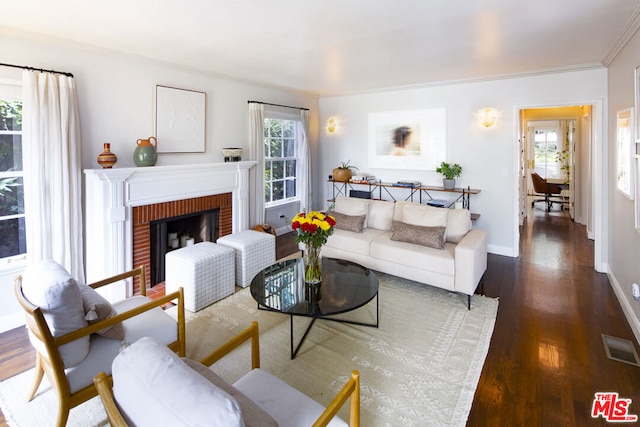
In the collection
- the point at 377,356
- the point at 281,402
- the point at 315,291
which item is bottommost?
the point at 377,356

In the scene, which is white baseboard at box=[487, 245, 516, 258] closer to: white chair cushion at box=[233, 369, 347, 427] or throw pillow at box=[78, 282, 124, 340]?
white chair cushion at box=[233, 369, 347, 427]

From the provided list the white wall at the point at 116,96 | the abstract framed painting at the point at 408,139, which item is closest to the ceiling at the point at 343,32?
the white wall at the point at 116,96

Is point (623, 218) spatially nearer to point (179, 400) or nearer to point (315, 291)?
point (315, 291)

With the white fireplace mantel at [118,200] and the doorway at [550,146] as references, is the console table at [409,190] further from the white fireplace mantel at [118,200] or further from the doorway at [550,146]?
the doorway at [550,146]

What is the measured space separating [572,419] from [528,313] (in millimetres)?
1482

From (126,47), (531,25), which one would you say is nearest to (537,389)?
(531,25)

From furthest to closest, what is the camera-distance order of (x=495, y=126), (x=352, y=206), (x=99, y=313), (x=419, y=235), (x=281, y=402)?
(x=495, y=126) < (x=352, y=206) < (x=419, y=235) < (x=99, y=313) < (x=281, y=402)

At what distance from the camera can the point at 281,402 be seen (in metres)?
1.58

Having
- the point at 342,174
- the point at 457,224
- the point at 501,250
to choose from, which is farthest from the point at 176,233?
the point at 501,250

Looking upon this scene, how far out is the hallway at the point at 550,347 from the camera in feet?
7.10

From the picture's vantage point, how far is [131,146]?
3.98 m

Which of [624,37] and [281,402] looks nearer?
[281,402]

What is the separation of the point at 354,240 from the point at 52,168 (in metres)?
3.19

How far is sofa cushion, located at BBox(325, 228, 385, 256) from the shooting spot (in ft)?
14.0
